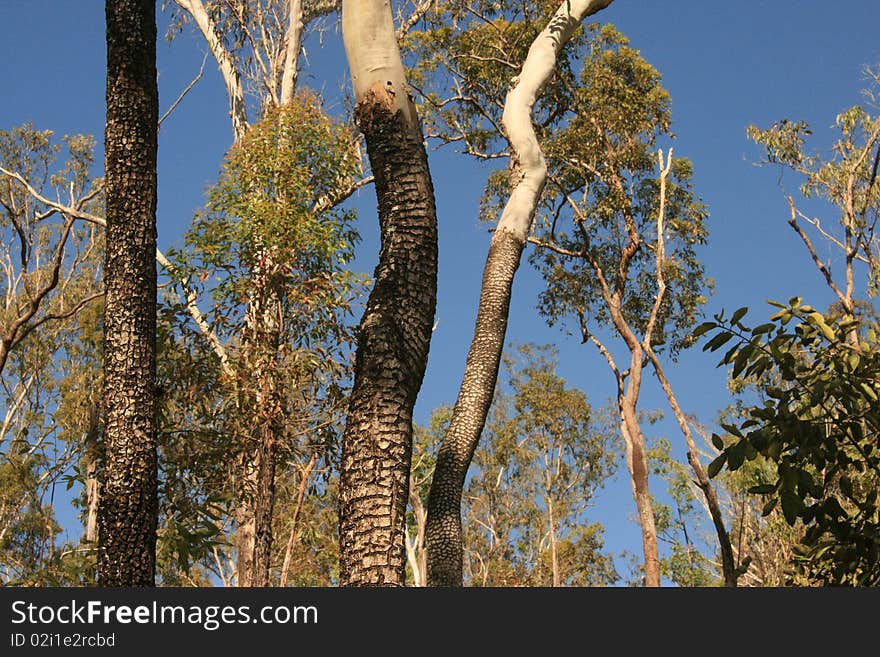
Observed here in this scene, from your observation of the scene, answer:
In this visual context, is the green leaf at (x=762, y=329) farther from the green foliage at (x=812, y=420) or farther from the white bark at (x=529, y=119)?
the white bark at (x=529, y=119)

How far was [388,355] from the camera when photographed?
376cm

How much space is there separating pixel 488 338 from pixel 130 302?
7.60ft

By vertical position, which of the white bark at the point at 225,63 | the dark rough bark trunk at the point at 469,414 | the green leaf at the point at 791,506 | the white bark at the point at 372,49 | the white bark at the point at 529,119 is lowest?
the green leaf at the point at 791,506

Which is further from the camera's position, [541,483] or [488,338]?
[541,483]

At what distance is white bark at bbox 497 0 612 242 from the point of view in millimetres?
6473

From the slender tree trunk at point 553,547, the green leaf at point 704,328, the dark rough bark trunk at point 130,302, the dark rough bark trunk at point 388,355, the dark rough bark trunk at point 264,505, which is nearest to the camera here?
the green leaf at point 704,328

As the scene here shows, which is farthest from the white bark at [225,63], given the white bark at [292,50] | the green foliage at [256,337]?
the green foliage at [256,337]

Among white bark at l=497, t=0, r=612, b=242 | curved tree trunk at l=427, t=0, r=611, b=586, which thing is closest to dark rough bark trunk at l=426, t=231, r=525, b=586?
curved tree trunk at l=427, t=0, r=611, b=586

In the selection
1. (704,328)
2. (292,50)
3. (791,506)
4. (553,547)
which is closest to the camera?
(791,506)

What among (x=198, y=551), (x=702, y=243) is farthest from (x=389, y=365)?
(x=702, y=243)

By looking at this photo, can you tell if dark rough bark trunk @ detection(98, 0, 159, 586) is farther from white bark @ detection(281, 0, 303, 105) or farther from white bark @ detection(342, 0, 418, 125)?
white bark @ detection(281, 0, 303, 105)

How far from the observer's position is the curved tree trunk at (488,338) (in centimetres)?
578

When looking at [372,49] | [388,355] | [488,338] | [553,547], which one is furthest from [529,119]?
[553,547]

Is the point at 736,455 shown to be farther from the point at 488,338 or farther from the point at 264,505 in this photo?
the point at 264,505
